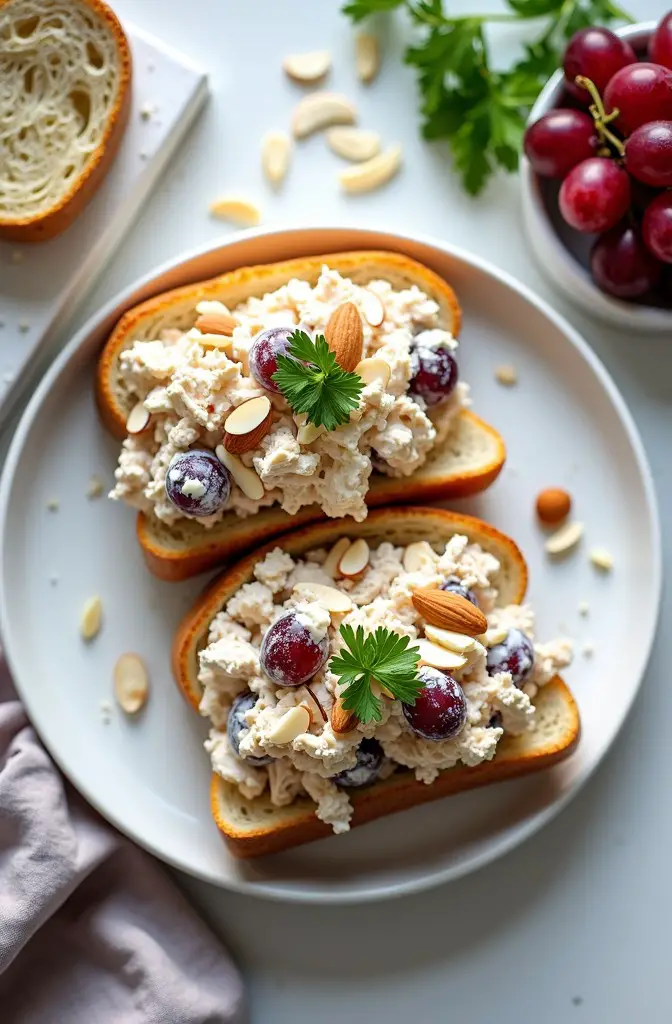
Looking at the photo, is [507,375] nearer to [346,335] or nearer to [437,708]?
[346,335]

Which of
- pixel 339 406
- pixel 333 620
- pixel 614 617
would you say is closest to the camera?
pixel 339 406

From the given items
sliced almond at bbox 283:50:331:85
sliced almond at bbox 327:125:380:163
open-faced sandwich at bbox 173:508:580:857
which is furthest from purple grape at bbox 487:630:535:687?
sliced almond at bbox 283:50:331:85

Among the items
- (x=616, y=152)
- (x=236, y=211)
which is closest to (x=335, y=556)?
(x=236, y=211)

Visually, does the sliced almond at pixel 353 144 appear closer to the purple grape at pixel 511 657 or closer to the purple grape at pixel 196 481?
the purple grape at pixel 196 481

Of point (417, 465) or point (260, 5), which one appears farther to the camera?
point (260, 5)

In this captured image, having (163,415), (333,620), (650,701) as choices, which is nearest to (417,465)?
(333,620)

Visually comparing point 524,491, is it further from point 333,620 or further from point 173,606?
point 173,606
